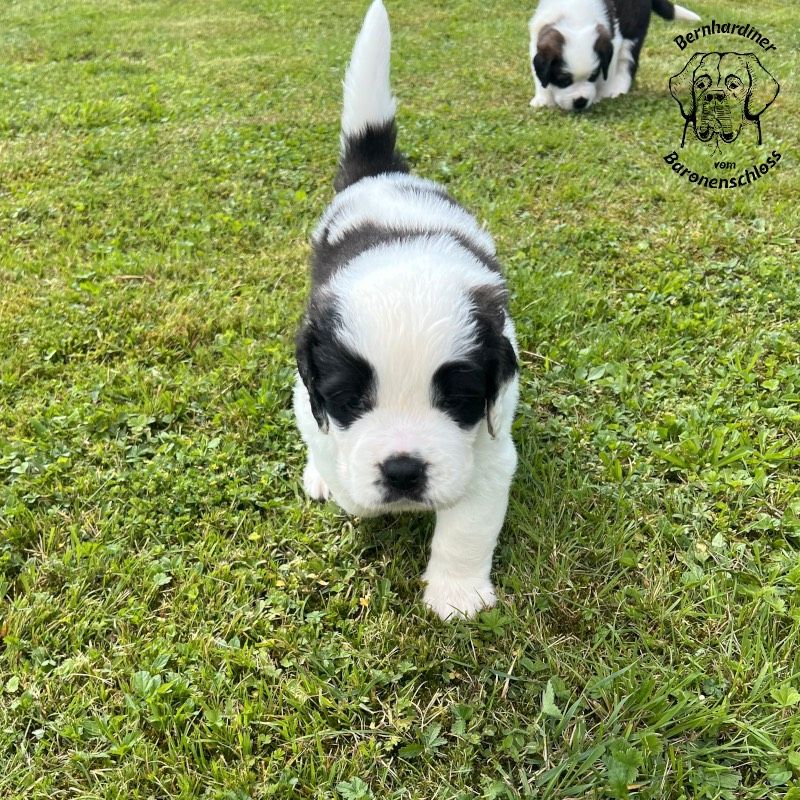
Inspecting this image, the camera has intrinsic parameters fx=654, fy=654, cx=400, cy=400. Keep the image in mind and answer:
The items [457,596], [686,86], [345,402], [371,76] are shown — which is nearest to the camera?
[345,402]

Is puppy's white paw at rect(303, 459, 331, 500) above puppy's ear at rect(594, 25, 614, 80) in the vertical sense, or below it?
below

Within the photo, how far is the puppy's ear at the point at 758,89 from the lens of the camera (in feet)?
21.9

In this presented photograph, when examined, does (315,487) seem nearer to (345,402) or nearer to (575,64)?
(345,402)

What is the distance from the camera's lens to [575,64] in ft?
22.4

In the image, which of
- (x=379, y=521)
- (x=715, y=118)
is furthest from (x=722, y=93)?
(x=379, y=521)

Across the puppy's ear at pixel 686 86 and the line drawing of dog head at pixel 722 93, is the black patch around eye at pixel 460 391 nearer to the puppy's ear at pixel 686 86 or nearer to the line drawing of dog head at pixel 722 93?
the line drawing of dog head at pixel 722 93

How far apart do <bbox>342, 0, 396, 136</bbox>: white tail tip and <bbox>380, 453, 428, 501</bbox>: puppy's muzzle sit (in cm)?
210

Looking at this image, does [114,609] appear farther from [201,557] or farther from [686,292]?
[686,292]

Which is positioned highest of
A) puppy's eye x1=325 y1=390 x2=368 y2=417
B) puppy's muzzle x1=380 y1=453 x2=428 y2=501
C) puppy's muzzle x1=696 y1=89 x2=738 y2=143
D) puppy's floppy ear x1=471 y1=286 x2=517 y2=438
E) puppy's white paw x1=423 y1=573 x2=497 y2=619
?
puppy's muzzle x1=696 y1=89 x2=738 y2=143

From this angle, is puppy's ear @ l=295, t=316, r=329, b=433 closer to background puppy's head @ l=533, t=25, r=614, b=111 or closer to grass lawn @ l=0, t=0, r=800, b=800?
grass lawn @ l=0, t=0, r=800, b=800

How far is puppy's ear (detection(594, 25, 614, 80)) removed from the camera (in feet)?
22.7

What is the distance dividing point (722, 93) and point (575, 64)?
182 centimetres

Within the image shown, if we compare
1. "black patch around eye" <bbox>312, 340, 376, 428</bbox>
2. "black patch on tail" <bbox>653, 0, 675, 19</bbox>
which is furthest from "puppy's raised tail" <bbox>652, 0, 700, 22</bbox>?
"black patch around eye" <bbox>312, 340, 376, 428</bbox>

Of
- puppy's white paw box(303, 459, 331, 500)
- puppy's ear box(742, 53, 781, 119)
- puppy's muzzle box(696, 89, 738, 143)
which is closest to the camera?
puppy's white paw box(303, 459, 331, 500)
